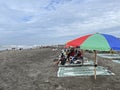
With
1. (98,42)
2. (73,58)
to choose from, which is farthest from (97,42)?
(73,58)

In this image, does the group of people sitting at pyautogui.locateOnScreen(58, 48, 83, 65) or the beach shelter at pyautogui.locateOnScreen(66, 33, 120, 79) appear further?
the group of people sitting at pyautogui.locateOnScreen(58, 48, 83, 65)

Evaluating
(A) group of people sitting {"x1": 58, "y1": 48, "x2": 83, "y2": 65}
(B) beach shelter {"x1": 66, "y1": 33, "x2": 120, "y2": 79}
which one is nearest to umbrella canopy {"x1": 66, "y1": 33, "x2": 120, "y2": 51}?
(B) beach shelter {"x1": 66, "y1": 33, "x2": 120, "y2": 79}

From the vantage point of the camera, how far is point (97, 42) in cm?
996

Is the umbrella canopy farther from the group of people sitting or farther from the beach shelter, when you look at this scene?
the group of people sitting

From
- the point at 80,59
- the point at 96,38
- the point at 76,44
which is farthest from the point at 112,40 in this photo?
the point at 80,59

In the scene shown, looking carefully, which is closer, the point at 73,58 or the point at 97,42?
the point at 97,42

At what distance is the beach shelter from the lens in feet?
31.2

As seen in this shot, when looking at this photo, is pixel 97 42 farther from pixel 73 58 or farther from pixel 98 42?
pixel 73 58

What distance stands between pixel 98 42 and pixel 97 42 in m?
0.04

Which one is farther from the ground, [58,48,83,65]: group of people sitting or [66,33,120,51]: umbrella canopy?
[66,33,120,51]: umbrella canopy

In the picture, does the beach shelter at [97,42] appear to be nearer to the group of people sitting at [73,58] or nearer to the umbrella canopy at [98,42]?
the umbrella canopy at [98,42]

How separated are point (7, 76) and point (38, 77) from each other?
1.75 m

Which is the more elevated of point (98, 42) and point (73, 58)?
point (98, 42)

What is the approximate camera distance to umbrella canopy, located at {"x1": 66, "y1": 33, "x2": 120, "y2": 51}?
31.2ft
